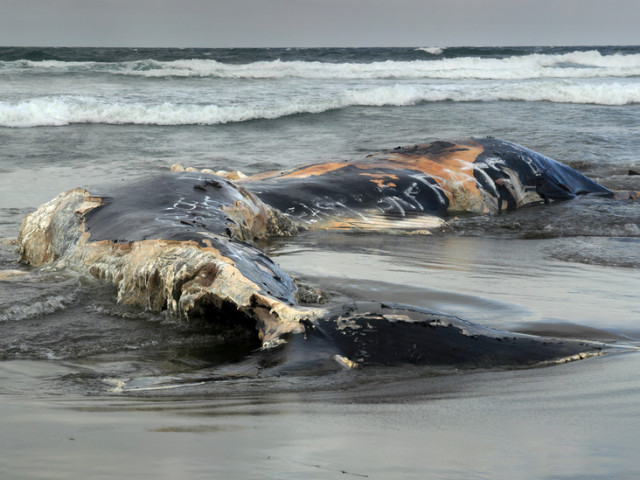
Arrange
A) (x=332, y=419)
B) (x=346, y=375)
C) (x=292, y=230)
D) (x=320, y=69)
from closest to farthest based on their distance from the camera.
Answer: (x=332, y=419) → (x=346, y=375) → (x=292, y=230) → (x=320, y=69)

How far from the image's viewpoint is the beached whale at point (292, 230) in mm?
3205

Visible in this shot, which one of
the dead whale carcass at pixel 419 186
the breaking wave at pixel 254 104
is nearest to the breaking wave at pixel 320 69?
the breaking wave at pixel 254 104

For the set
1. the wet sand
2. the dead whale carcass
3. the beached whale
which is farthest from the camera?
the dead whale carcass

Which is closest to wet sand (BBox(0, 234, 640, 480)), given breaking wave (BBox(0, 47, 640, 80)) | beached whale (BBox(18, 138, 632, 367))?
beached whale (BBox(18, 138, 632, 367))

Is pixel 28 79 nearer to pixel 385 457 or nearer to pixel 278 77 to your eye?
pixel 278 77

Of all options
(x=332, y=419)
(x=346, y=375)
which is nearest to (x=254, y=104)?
(x=346, y=375)

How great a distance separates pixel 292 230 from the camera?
6.57 meters

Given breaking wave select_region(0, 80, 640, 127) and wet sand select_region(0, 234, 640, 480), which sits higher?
breaking wave select_region(0, 80, 640, 127)

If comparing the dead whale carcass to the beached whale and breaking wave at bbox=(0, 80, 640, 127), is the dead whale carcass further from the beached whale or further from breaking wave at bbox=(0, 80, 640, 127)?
breaking wave at bbox=(0, 80, 640, 127)

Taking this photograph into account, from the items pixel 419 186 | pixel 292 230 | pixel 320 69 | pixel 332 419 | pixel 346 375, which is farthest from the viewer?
pixel 320 69

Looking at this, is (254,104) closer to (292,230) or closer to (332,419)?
(292,230)

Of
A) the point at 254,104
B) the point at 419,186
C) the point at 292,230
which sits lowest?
the point at 292,230

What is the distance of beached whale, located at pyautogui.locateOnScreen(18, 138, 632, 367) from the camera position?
321cm

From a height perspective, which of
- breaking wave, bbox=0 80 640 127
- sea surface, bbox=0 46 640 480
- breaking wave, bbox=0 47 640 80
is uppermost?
breaking wave, bbox=0 47 640 80
